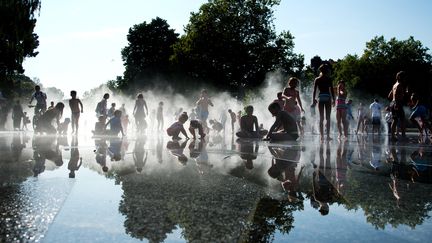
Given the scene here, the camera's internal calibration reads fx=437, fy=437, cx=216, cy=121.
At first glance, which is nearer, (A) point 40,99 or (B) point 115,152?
(B) point 115,152

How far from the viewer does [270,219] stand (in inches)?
113

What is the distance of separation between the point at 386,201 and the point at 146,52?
186ft

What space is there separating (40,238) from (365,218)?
2059 mm

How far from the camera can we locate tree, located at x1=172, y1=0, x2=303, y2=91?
48000mm

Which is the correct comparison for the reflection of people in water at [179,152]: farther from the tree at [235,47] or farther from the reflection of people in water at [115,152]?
the tree at [235,47]

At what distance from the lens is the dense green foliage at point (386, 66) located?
65625mm

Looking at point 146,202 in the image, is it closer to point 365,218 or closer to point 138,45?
point 365,218

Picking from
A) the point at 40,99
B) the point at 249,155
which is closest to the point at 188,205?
the point at 249,155

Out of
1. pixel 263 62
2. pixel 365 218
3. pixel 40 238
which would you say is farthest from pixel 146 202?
pixel 263 62

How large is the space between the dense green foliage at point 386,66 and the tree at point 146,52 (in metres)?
30.5

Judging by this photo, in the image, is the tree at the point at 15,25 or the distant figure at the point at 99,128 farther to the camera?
the distant figure at the point at 99,128

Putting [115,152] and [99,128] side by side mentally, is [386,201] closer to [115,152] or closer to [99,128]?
[115,152]

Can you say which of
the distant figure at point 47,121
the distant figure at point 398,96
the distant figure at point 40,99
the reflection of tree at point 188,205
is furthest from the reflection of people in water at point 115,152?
the distant figure at point 40,99

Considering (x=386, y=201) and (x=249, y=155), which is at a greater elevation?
(x=249, y=155)
